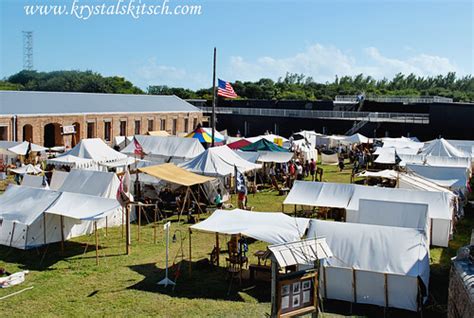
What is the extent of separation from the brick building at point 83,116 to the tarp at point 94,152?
30.4 ft

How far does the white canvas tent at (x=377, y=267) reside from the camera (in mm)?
9008

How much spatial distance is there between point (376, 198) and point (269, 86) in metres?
75.5

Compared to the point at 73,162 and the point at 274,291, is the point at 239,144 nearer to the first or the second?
the point at 73,162

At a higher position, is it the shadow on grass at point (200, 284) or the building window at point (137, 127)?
the building window at point (137, 127)

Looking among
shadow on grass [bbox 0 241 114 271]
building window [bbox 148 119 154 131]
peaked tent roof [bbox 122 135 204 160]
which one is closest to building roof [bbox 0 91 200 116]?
building window [bbox 148 119 154 131]

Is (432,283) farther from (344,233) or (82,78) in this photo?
(82,78)

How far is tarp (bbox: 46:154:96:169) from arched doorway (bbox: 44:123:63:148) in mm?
12533

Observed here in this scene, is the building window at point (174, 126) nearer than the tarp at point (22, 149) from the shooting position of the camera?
No

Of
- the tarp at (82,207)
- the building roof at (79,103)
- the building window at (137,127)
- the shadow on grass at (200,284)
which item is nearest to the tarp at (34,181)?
the tarp at (82,207)

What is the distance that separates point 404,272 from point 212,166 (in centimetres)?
987

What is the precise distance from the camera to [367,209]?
12.0 meters

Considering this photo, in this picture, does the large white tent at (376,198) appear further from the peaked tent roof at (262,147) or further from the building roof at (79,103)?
the building roof at (79,103)

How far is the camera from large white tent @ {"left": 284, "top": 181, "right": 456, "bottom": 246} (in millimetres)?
13023

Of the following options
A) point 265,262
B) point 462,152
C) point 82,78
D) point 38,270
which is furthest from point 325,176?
point 82,78
